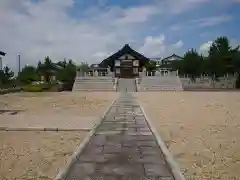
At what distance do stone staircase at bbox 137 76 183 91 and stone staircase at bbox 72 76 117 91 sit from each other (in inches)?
145

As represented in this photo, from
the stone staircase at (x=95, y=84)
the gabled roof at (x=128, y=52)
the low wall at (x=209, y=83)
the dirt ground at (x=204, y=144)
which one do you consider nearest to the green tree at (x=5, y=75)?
the stone staircase at (x=95, y=84)

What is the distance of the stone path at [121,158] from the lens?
5.29 meters

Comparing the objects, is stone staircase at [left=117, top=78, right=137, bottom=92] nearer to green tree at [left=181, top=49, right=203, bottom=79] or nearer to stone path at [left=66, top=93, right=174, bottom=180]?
green tree at [left=181, top=49, right=203, bottom=79]

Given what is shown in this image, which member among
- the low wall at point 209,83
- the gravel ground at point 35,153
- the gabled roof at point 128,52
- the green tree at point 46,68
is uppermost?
the gabled roof at point 128,52

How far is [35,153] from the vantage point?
279 inches

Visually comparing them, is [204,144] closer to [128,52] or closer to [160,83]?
[160,83]

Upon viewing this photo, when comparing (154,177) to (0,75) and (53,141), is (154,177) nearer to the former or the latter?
(53,141)

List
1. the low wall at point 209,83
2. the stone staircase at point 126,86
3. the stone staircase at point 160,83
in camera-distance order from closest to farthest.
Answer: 1. the stone staircase at point 126,86
2. the stone staircase at point 160,83
3. the low wall at point 209,83

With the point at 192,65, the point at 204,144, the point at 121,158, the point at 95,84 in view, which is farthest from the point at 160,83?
the point at 121,158

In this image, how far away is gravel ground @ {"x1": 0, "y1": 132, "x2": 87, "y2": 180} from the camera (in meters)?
5.65

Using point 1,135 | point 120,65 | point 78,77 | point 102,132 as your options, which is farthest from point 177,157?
point 120,65

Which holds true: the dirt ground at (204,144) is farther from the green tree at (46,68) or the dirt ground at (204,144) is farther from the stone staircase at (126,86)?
the green tree at (46,68)

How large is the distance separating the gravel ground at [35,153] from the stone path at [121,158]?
42 centimetres

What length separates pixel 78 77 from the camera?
4600 cm
